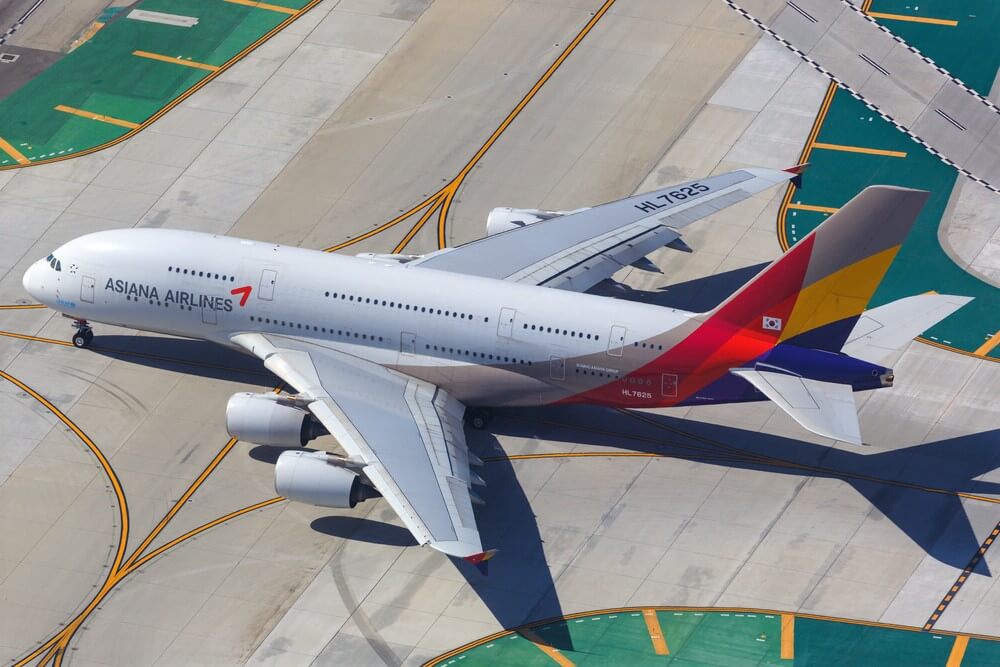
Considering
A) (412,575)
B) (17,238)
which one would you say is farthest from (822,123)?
(17,238)

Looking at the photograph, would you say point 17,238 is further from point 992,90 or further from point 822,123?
point 992,90

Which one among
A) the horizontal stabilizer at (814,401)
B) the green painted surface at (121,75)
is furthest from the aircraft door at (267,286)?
the green painted surface at (121,75)

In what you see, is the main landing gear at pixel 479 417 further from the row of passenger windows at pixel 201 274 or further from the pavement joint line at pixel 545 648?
Answer: the row of passenger windows at pixel 201 274

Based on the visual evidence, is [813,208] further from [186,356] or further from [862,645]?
[186,356]

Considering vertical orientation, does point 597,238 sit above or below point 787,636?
above

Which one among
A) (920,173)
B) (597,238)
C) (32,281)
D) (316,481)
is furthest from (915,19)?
(32,281)
